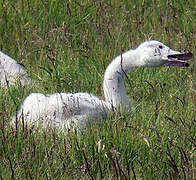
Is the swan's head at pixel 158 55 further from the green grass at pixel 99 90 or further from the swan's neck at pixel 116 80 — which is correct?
the green grass at pixel 99 90

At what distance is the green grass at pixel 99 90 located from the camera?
12.1ft

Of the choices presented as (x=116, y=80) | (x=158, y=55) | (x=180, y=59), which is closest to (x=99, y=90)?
(x=116, y=80)

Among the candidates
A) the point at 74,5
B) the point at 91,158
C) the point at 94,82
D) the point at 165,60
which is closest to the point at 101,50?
the point at 94,82

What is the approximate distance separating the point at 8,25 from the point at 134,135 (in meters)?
3.65

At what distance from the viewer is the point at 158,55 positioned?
5484mm

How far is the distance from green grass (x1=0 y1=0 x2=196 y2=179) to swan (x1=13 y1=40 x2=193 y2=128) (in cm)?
17

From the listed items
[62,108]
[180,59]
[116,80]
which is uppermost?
[180,59]

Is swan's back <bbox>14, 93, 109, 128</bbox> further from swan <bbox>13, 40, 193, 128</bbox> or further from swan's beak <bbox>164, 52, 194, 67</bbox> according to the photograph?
swan's beak <bbox>164, 52, 194, 67</bbox>


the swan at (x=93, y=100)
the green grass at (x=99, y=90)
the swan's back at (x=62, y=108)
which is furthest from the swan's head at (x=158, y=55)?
the swan's back at (x=62, y=108)

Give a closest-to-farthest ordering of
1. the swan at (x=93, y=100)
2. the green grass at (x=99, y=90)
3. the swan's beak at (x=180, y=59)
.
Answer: the green grass at (x=99, y=90), the swan at (x=93, y=100), the swan's beak at (x=180, y=59)

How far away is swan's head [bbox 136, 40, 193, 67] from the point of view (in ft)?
17.6

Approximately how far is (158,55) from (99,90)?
28.4 inches

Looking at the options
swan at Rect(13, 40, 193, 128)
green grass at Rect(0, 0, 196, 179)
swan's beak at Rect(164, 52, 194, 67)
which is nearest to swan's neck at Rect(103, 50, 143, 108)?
swan at Rect(13, 40, 193, 128)

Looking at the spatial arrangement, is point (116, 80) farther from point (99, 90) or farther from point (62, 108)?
point (62, 108)
